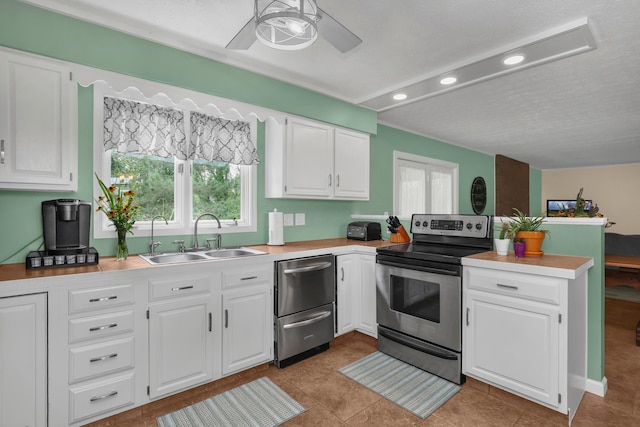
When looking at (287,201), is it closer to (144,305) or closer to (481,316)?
(144,305)

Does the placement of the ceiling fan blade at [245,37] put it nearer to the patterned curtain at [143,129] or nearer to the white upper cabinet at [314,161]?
the patterned curtain at [143,129]

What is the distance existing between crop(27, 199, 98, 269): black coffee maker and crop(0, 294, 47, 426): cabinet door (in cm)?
32

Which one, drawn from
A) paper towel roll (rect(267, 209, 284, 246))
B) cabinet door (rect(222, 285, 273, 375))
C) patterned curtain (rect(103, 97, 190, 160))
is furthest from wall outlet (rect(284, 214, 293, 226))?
patterned curtain (rect(103, 97, 190, 160))

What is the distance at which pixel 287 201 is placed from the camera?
3383 millimetres

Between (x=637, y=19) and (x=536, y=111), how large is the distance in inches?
77.1

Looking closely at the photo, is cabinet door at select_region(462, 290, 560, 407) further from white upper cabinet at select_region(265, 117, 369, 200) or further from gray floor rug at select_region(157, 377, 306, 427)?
white upper cabinet at select_region(265, 117, 369, 200)

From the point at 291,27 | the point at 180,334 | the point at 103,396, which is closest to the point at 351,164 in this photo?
the point at 291,27

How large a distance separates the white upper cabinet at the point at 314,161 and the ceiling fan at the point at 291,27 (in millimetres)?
1245

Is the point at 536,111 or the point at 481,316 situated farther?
the point at 536,111

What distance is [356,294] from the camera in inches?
124

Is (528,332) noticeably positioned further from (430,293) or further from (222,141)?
(222,141)

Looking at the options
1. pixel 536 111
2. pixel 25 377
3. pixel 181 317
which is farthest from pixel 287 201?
pixel 536 111

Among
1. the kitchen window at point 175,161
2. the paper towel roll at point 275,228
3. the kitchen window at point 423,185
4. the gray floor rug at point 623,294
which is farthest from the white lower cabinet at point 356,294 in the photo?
the gray floor rug at point 623,294

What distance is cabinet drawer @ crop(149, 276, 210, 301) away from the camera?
2.04 metres
